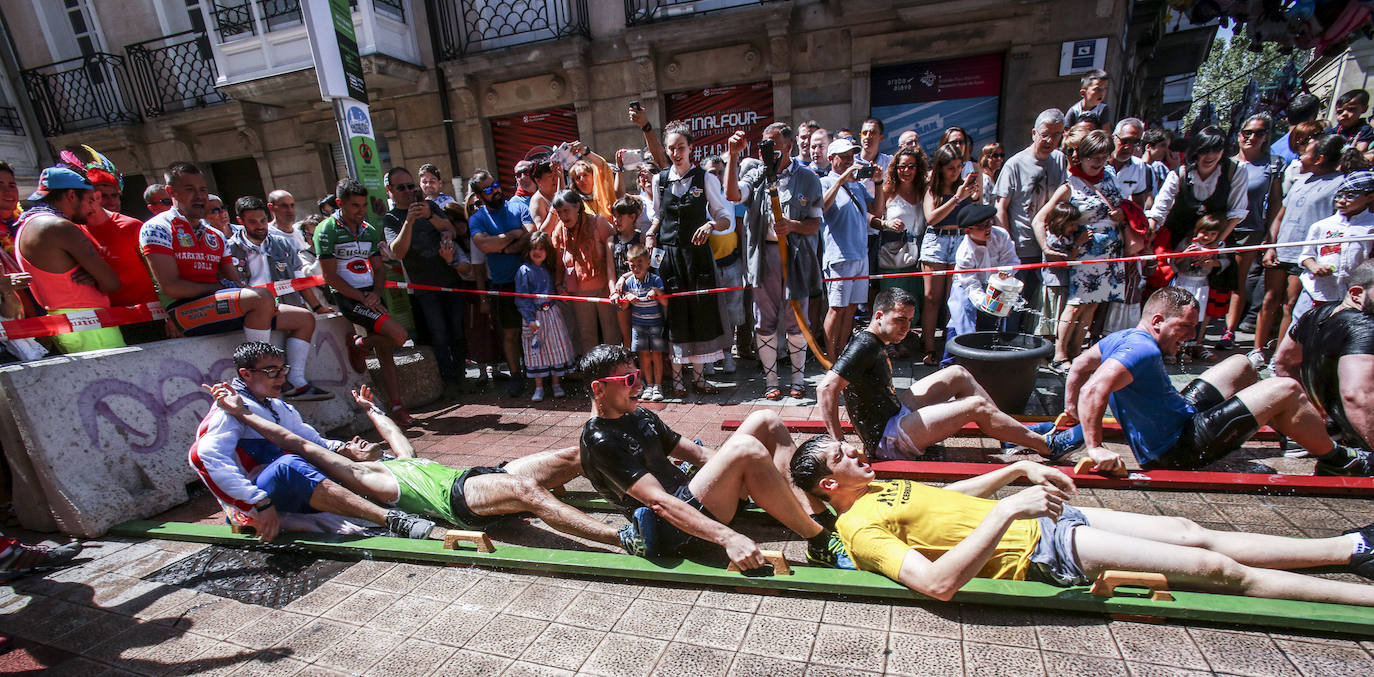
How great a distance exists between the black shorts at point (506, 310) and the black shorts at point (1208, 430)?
529cm

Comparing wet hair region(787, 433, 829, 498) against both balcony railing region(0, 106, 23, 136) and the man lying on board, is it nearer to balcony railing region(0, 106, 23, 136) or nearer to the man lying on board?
the man lying on board

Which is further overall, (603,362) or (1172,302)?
(1172,302)

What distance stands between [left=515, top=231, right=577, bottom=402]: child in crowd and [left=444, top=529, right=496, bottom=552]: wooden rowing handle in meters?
2.96

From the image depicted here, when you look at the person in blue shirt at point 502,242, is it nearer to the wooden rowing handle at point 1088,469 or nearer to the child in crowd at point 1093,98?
the wooden rowing handle at point 1088,469

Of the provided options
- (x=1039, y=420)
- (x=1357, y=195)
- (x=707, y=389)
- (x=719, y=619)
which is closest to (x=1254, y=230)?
(x=1357, y=195)

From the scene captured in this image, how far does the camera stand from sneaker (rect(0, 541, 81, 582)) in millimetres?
3318

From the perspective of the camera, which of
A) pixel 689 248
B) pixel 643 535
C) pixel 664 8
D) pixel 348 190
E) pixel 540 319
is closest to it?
pixel 643 535

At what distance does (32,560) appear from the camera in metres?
3.38

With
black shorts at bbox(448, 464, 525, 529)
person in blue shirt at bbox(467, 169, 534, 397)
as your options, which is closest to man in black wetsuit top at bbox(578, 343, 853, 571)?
black shorts at bbox(448, 464, 525, 529)

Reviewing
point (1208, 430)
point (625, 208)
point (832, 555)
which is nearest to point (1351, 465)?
point (1208, 430)

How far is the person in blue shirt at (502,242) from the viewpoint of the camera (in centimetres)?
605

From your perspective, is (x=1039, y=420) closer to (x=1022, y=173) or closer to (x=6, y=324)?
(x=1022, y=173)

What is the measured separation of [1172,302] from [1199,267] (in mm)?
3322

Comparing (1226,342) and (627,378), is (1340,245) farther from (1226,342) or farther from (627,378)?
(627,378)
